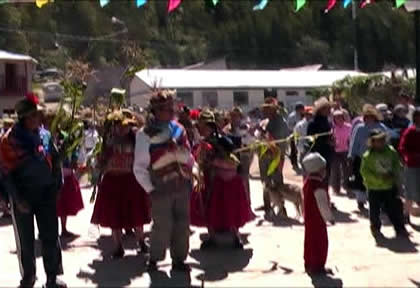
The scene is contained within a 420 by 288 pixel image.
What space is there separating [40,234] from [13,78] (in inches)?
1650

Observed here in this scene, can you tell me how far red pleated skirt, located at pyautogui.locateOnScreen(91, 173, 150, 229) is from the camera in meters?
8.72

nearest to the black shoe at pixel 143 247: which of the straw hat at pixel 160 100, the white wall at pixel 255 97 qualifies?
the straw hat at pixel 160 100

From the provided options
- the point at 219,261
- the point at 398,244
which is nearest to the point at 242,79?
the point at 398,244

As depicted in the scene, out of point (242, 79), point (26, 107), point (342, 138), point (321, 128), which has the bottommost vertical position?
point (342, 138)

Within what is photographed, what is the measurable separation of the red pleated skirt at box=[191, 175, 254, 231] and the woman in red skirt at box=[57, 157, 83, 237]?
1855 mm

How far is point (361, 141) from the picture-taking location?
465 inches

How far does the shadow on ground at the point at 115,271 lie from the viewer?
7.84 m

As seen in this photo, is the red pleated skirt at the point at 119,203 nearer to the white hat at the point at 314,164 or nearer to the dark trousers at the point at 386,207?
the white hat at the point at 314,164

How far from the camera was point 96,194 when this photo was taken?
30.1 feet

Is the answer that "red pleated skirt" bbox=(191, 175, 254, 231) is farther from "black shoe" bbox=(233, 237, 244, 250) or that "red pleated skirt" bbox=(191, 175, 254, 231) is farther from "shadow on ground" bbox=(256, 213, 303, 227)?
"shadow on ground" bbox=(256, 213, 303, 227)

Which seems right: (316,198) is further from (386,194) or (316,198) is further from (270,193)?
(270,193)

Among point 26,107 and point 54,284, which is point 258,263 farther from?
point 26,107

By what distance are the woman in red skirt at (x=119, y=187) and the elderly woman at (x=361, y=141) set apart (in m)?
4.11

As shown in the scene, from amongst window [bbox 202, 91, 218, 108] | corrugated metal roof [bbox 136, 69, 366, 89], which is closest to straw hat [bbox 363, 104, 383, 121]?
corrugated metal roof [bbox 136, 69, 366, 89]
